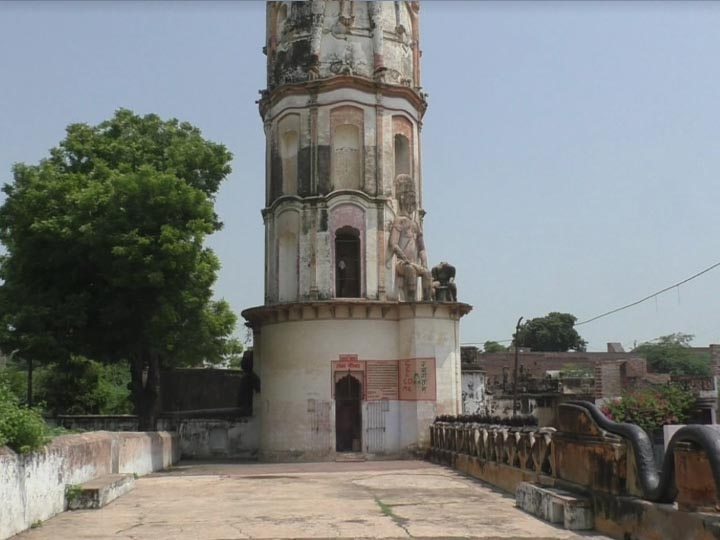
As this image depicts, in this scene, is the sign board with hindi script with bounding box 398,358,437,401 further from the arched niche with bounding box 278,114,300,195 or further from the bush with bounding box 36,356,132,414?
the bush with bounding box 36,356,132,414

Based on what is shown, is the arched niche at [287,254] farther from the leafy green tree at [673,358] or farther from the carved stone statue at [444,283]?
the leafy green tree at [673,358]

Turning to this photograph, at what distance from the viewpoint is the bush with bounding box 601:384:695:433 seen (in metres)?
16.4

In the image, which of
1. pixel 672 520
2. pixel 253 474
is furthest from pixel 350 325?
pixel 672 520

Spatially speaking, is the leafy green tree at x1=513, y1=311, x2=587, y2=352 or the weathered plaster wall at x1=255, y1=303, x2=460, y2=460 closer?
the weathered plaster wall at x1=255, y1=303, x2=460, y2=460

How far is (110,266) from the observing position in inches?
910

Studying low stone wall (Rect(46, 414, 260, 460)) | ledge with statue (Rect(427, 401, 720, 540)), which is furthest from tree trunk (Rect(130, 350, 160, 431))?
ledge with statue (Rect(427, 401, 720, 540))

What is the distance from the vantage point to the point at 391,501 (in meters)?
13.2

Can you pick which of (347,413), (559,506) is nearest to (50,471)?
(559,506)

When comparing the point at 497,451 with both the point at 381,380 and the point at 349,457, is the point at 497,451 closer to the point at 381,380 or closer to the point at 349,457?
the point at 349,457

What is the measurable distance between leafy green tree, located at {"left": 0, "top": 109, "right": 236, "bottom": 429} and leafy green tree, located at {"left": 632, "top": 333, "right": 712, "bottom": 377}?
61947mm

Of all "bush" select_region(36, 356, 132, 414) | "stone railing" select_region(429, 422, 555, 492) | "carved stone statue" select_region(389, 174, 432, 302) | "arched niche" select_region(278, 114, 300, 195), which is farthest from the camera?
"bush" select_region(36, 356, 132, 414)

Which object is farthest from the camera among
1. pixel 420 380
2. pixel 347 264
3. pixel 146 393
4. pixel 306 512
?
pixel 347 264

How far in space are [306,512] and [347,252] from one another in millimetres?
17109

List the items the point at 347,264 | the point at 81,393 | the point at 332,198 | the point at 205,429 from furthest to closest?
the point at 81,393, the point at 205,429, the point at 347,264, the point at 332,198
